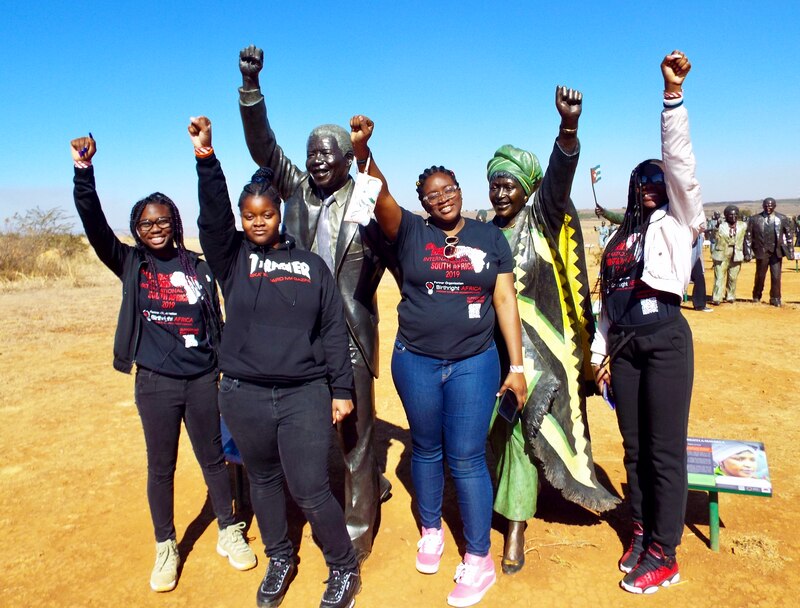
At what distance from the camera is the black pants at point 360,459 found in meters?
3.15

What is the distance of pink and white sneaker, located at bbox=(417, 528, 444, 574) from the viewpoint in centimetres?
309

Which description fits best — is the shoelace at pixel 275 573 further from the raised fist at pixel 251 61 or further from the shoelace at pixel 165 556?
the raised fist at pixel 251 61

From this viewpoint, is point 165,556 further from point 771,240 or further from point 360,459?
point 771,240

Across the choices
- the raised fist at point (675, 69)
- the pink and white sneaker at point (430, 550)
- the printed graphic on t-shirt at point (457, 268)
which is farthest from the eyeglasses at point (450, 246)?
the pink and white sneaker at point (430, 550)

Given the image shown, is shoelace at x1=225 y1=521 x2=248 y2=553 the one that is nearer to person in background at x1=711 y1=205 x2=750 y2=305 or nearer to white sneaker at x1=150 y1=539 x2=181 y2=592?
white sneaker at x1=150 y1=539 x2=181 y2=592

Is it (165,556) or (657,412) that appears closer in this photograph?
(657,412)

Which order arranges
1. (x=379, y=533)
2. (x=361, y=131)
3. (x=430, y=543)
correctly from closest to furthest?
1. (x=361, y=131)
2. (x=430, y=543)
3. (x=379, y=533)

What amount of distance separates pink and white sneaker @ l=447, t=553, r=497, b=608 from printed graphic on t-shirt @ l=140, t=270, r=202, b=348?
5.67ft

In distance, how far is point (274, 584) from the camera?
2.85 metres

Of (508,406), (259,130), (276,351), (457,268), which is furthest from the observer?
(259,130)

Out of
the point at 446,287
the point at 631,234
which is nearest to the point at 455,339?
the point at 446,287

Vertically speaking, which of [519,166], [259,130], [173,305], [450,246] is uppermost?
[259,130]

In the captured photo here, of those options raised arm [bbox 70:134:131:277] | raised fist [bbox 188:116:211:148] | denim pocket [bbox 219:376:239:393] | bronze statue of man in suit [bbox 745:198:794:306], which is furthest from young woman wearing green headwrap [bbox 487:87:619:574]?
bronze statue of man in suit [bbox 745:198:794:306]

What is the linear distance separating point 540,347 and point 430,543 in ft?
3.90
